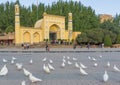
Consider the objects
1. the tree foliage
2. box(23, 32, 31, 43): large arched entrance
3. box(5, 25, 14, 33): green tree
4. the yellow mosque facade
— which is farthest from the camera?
the tree foliage

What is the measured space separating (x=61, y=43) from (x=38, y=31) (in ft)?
15.7

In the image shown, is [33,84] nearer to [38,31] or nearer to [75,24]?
[38,31]

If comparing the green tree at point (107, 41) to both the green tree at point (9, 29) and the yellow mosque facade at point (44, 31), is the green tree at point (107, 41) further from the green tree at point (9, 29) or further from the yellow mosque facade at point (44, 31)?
the green tree at point (9, 29)

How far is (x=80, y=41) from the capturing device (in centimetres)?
6047

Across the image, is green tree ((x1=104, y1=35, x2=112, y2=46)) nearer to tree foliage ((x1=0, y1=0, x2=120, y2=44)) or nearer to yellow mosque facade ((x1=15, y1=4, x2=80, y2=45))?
yellow mosque facade ((x1=15, y1=4, x2=80, y2=45))

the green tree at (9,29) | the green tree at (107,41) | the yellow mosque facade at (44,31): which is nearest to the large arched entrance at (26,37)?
the yellow mosque facade at (44,31)

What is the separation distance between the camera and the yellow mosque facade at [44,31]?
5684 centimetres

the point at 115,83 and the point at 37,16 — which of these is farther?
the point at 37,16

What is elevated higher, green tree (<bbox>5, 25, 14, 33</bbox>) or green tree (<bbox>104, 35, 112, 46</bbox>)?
green tree (<bbox>5, 25, 14, 33</bbox>)

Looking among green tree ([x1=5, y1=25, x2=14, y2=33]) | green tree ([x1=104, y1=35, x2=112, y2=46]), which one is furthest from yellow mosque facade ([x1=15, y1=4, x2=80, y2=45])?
green tree ([x1=5, y1=25, x2=14, y2=33])

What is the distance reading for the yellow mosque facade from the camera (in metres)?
56.8

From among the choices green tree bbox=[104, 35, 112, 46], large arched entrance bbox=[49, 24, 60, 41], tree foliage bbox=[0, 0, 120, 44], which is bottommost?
green tree bbox=[104, 35, 112, 46]

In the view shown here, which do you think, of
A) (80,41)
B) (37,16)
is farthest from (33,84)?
(37,16)

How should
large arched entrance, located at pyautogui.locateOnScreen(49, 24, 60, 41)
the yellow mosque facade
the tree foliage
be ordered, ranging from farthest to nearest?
the tree foliage → large arched entrance, located at pyautogui.locateOnScreen(49, 24, 60, 41) → the yellow mosque facade
